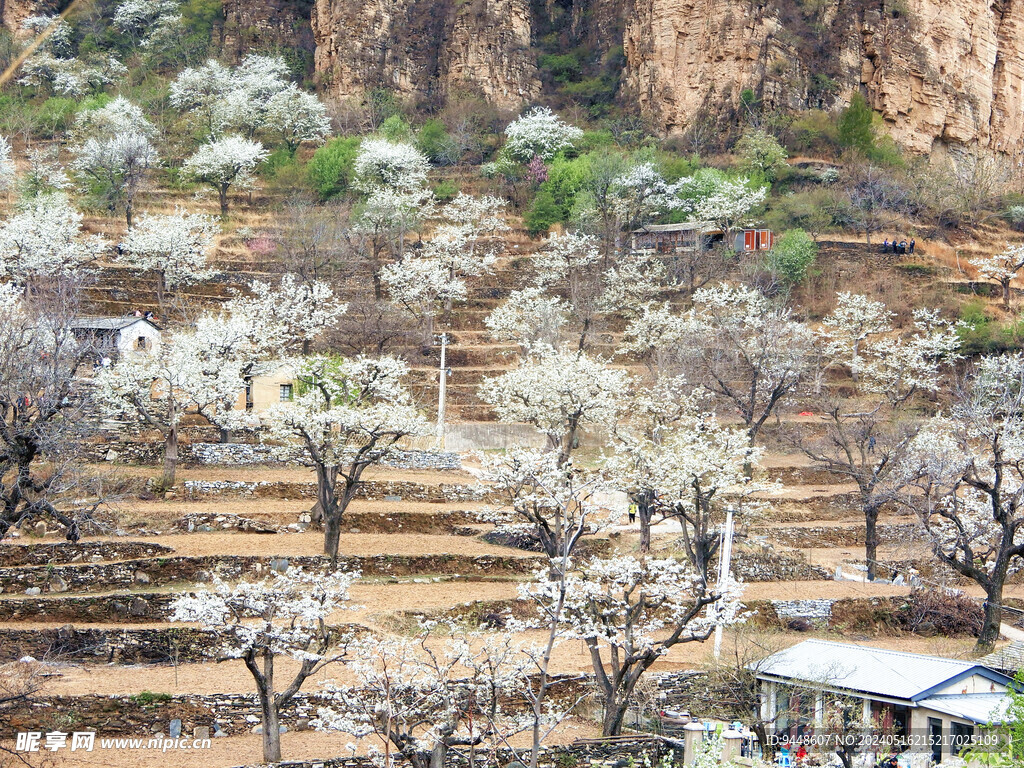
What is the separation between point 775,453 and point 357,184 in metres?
33.0

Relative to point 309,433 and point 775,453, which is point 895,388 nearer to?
point 775,453

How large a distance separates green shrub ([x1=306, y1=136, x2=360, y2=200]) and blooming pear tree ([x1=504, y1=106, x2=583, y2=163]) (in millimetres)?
9706

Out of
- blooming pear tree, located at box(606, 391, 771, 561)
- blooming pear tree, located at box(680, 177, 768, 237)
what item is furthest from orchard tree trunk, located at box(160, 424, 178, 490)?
blooming pear tree, located at box(680, 177, 768, 237)

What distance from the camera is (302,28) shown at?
9175 centimetres

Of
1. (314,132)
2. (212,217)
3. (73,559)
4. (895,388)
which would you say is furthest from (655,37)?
(73,559)

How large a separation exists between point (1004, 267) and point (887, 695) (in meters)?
45.3

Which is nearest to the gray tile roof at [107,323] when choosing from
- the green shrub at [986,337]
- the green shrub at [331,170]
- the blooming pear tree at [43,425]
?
the blooming pear tree at [43,425]

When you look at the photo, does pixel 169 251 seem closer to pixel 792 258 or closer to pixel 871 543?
pixel 792 258

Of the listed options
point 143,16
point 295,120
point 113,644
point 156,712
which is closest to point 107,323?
point 113,644

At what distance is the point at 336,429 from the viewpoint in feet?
107

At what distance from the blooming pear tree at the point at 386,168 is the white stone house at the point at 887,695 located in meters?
48.7

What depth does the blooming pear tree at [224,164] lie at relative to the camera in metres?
68.8

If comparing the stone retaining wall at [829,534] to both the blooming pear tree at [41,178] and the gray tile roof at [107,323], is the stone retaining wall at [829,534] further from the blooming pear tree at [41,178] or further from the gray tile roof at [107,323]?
the blooming pear tree at [41,178]

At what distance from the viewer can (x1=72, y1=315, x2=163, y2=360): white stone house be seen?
42.5 metres
